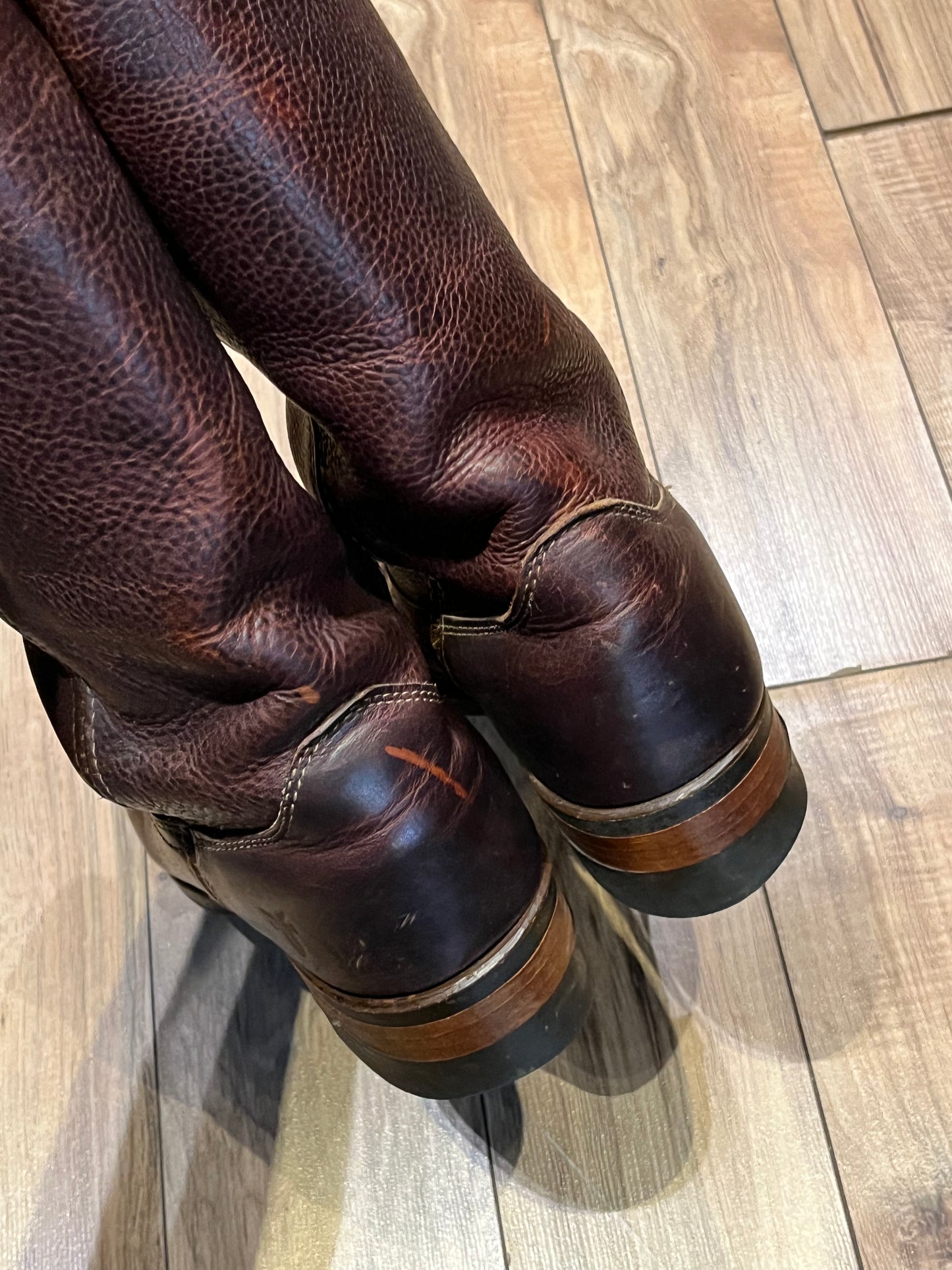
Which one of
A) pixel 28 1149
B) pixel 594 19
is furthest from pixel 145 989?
pixel 594 19

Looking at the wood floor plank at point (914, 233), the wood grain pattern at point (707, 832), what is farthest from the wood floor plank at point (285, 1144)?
the wood floor plank at point (914, 233)

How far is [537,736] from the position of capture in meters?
0.56

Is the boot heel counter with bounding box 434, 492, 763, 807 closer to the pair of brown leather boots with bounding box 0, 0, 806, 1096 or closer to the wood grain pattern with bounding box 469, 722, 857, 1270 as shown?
the pair of brown leather boots with bounding box 0, 0, 806, 1096

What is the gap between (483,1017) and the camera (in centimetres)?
54

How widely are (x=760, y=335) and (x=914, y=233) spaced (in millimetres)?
170

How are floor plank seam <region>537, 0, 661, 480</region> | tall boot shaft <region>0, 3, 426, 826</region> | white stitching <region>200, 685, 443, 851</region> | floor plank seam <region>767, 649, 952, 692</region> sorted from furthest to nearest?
floor plank seam <region>537, 0, 661, 480</region>, floor plank seam <region>767, 649, 952, 692</region>, white stitching <region>200, 685, 443, 851</region>, tall boot shaft <region>0, 3, 426, 826</region>

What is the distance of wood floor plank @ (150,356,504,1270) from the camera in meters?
0.65

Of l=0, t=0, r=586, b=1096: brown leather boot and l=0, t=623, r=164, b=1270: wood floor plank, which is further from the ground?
l=0, t=0, r=586, b=1096: brown leather boot

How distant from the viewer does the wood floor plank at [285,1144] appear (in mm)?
652

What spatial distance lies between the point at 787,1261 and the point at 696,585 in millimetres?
402

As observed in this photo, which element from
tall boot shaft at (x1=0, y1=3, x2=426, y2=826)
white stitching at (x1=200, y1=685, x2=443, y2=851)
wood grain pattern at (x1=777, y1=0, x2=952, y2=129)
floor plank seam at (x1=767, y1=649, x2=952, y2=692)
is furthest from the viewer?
wood grain pattern at (x1=777, y1=0, x2=952, y2=129)

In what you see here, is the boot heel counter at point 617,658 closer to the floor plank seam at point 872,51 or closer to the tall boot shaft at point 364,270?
the tall boot shaft at point 364,270

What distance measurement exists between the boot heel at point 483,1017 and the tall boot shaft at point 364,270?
0.18 m

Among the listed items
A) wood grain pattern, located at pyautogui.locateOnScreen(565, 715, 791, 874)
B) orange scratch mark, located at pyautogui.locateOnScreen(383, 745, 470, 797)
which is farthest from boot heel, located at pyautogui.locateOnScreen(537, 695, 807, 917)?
orange scratch mark, located at pyautogui.locateOnScreen(383, 745, 470, 797)
